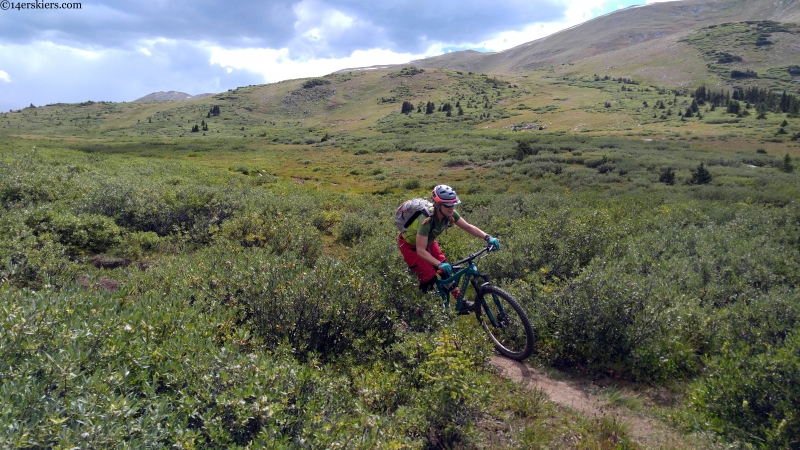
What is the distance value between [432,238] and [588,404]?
2.56m

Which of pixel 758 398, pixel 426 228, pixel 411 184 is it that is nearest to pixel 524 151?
pixel 411 184

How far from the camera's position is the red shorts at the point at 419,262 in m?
5.70

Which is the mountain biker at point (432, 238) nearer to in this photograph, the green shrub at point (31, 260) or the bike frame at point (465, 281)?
the bike frame at point (465, 281)

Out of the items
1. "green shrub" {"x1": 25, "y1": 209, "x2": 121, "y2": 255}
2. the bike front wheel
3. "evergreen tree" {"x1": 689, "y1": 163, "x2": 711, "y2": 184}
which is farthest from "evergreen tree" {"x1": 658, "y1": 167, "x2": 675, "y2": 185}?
"green shrub" {"x1": 25, "y1": 209, "x2": 121, "y2": 255}

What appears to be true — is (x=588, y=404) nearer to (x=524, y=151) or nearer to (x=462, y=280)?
(x=462, y=280)

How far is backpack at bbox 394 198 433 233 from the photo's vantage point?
5359 mm

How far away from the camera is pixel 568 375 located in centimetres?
508

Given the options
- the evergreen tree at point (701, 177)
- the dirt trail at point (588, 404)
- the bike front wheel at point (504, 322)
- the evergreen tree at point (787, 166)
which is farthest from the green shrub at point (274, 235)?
the evergreen tree at point (787, 166)

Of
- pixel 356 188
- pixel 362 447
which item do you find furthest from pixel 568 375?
pixel 356 188

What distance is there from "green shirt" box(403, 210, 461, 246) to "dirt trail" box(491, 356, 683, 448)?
177cm

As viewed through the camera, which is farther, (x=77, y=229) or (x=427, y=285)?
(x=77, y=229)

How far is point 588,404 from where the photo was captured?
177 inches

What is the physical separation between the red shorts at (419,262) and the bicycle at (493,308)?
0.60 feet

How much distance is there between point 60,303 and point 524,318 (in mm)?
4652
